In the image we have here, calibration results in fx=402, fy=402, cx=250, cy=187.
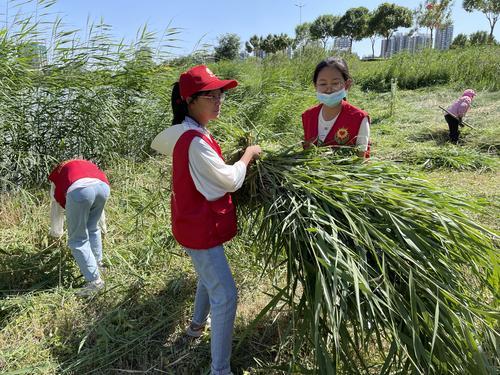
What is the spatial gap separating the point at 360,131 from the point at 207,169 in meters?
0.88

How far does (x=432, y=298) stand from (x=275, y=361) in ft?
2.77

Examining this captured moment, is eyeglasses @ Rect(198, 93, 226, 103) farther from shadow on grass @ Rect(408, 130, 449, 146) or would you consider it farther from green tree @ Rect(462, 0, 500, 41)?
green tree @ Rect(462, 0, 500, 41)

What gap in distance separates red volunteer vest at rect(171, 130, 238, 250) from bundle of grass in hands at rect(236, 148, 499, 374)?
7.9 inches

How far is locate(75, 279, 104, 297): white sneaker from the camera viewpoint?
2424mm

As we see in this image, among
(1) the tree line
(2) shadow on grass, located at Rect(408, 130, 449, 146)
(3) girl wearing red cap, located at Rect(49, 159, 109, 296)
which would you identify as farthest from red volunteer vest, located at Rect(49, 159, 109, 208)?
(1) the tree line

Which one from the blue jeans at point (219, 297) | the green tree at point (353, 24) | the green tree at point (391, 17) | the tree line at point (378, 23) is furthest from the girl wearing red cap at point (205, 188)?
the green tree at point (353, 24)

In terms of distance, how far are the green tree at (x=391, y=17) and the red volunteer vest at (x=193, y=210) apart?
38916 millimetres

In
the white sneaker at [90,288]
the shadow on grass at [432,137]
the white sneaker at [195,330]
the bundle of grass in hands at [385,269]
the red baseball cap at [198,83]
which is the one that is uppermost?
the red baseball cap at [198,83]

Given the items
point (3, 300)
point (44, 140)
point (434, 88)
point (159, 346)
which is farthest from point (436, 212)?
point (434, 88)

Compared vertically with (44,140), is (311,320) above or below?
below

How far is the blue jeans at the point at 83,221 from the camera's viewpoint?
2.39m

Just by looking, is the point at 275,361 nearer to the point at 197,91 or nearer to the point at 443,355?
the point at 443,355

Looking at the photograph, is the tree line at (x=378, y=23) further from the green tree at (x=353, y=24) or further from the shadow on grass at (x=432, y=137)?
the shadow on grass at (x=432, y=137)

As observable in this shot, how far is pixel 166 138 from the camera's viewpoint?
1.65 m
